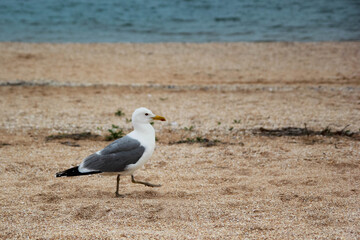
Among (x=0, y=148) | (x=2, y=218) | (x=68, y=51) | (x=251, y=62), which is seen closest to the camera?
(x=2, y=218)

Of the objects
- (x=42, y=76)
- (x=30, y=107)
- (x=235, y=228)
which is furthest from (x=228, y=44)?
(x=235, y=228)

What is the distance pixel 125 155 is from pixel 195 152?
1850 mm

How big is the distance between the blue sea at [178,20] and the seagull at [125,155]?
15.9m

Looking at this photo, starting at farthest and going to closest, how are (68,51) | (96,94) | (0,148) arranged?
(68,51) → (96,94) → (0,148)

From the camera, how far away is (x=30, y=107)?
→ 9.41 metres

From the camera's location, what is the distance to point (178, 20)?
1017 inches

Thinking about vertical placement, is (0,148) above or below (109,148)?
below

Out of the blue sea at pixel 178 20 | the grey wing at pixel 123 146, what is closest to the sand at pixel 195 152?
the grey wing at pixel 123 146

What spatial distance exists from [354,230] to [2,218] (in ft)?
11.0

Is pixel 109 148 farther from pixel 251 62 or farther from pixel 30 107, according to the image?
pixel 251 62

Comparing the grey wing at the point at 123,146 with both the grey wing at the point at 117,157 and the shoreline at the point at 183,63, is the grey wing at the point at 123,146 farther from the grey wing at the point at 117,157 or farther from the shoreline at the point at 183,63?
the shoreline at the point at 183,63

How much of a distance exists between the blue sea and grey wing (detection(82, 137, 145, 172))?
16.1 metres

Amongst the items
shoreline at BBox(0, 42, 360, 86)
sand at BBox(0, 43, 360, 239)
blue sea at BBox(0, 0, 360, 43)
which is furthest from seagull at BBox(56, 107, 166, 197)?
blue sea at BBox(0, 0, 360, 43)

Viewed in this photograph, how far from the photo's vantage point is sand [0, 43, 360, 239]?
13.2 feet
